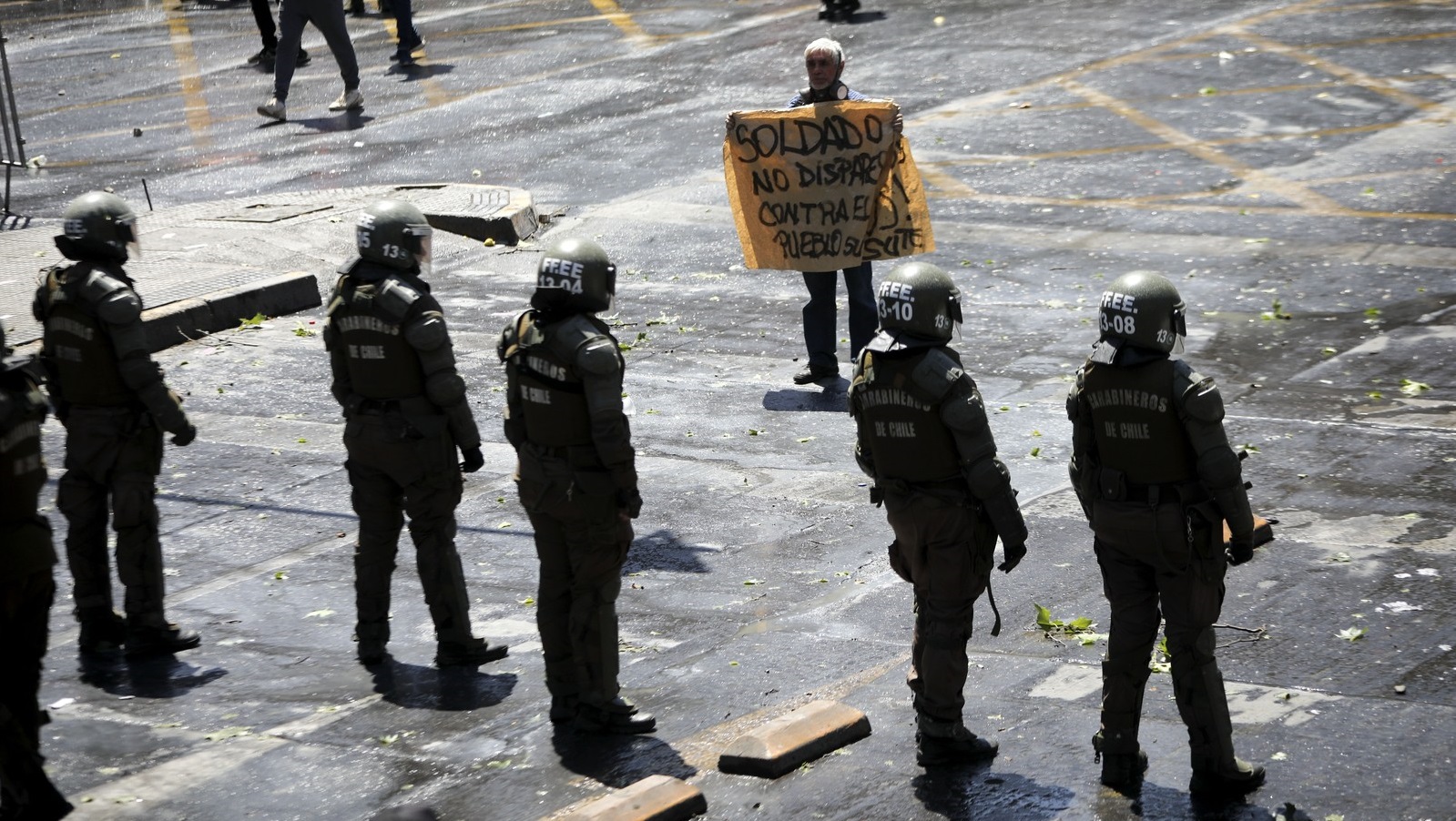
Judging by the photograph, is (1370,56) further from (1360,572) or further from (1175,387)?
(1175,387)

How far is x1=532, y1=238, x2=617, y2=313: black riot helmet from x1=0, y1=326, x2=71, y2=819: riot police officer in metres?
1.76

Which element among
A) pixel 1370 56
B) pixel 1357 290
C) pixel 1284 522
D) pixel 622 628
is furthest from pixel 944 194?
pixel 622 628

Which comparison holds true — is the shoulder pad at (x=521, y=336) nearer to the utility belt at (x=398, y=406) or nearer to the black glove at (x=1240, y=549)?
the utility belt at (x=398, y=406)

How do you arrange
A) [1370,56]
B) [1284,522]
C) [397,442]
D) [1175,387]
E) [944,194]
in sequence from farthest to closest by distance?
[1370,56]
[944,194]
[1284,522]
[397,442]
[1175,387]

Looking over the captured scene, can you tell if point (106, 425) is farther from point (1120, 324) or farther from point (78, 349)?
point (1120, 324)

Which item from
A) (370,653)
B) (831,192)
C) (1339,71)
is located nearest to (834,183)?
(831,192)

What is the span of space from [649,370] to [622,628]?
4140mm

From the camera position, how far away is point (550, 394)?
6262 mm

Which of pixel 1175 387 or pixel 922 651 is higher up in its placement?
pixel 1175 387

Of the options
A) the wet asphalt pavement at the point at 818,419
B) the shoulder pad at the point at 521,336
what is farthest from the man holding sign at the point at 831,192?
the shoulder pad at the point at 521,336

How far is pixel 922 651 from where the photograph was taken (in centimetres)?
606

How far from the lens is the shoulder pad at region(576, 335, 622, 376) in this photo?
6121 mm

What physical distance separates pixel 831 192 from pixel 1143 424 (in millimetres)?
5810

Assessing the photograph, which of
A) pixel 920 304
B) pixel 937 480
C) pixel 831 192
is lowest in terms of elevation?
pixel 937 480
